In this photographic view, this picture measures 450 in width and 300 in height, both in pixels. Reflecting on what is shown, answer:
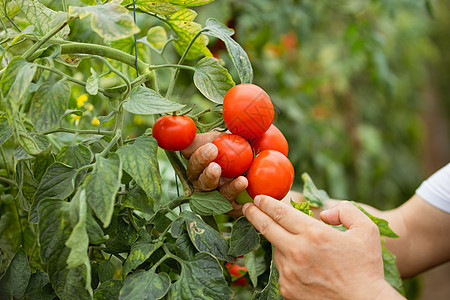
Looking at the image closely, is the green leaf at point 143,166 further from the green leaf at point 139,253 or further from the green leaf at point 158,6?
the green leaf at point 158,6

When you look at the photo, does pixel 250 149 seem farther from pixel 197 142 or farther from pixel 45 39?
pixel 45 39

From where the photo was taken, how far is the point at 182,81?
151cm

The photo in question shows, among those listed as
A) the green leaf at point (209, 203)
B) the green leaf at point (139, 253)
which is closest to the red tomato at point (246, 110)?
the green leaf at point (209, 203)

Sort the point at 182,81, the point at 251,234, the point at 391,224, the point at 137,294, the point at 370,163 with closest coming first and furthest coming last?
the point at 137,294
the point at 251,234
the point at 391,224
the point at 182,81
the point at 370,163

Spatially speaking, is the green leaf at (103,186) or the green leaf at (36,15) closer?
the green leaf at (103,186)

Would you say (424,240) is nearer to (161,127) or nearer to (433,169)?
(161,127)

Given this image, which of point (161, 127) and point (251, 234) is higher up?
point (161, 127)

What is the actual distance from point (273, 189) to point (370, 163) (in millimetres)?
2715

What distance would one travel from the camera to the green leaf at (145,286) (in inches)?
21.9

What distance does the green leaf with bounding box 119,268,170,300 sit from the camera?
21.9 inches

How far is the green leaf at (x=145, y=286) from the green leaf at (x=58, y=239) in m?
0.05

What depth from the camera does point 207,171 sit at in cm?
63

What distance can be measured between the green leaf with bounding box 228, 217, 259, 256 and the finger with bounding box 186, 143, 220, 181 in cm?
10

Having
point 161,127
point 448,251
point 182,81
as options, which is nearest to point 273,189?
point 161,127
